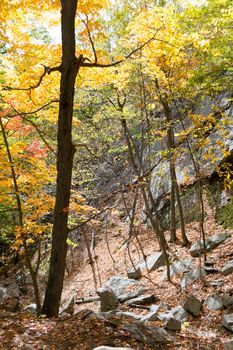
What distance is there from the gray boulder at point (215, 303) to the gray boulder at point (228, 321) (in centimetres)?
67

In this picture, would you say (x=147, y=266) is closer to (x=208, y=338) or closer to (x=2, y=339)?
(x=208, y=338)


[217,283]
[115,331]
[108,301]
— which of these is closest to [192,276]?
[217,283]

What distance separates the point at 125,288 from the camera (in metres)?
9.34

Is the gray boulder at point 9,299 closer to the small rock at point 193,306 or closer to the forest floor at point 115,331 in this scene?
the forest floor at point 115,331

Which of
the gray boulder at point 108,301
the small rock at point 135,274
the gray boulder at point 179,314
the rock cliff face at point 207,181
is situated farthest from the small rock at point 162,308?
the rock cliff face at point 207,181

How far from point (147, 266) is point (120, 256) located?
3.40 meters

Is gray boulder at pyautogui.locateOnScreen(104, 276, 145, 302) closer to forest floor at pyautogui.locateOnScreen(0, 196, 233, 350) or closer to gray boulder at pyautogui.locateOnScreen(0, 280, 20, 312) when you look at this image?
forest floor at pyautogui.locateOnScreen(0, 196, 233, 350)

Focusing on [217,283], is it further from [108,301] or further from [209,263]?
[108,301]

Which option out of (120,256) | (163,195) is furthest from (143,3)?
(120,256)

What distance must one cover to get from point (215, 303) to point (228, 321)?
928 mm

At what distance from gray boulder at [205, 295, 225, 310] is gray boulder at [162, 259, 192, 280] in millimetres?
2632

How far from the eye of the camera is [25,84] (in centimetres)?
633

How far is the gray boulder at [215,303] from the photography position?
6.03 metres

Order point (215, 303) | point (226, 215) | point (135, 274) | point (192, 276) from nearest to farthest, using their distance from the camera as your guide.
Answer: point (215, 303) < point (192, 276) < point (135, 274) < point (226, 215)
